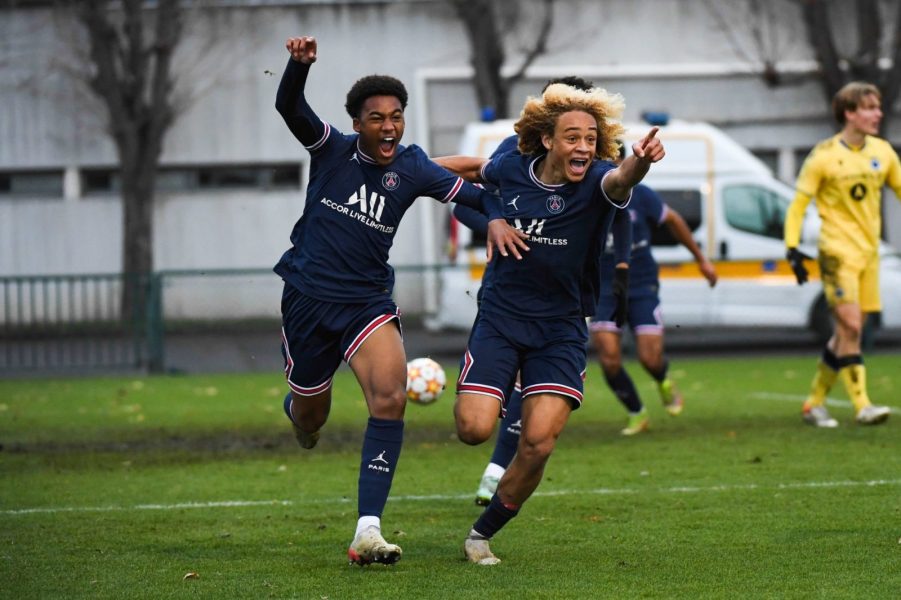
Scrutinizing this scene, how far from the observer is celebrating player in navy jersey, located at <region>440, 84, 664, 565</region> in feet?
21.9

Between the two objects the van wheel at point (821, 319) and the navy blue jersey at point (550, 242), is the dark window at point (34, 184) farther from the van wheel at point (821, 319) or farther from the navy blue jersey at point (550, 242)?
the navy blue jersey at point (550, 242)

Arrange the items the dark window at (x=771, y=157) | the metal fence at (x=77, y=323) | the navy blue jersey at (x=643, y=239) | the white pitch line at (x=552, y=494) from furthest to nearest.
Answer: the dark window at (x=771, y=157) → the metal fence at (x=77, y=323) → the navy blue jersey at (x=643, y=239) → the white pitch line at (x=552, y=494)

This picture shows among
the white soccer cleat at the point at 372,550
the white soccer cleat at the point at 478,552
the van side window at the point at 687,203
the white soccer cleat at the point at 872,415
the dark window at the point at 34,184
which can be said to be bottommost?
the white soccer cleat at the point at 872,415

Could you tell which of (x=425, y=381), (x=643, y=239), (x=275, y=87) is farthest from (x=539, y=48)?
(x=425, y=381)

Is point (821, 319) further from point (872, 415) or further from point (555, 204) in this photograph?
point (555, 204)

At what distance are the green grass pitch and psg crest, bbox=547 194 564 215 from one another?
1.52 m

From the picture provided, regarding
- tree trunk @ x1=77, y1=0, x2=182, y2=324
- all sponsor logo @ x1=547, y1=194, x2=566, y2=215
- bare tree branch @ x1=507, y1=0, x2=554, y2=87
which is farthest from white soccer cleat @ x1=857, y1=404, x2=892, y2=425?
tree trunk @ x1=77, y1=0, x2=182, y2=324

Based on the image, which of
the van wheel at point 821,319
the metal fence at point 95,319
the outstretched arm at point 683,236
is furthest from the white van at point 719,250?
the outstretched arm at point 683,236

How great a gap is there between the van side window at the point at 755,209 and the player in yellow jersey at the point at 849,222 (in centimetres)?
856

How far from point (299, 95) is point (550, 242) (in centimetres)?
132

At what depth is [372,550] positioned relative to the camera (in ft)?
20.9

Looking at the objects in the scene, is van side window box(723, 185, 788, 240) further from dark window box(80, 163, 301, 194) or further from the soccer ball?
the soccer ball

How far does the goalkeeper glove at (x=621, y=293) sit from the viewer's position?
997cm

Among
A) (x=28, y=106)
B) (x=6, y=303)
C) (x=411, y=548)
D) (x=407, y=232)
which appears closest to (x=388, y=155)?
(x=411, y=548)
